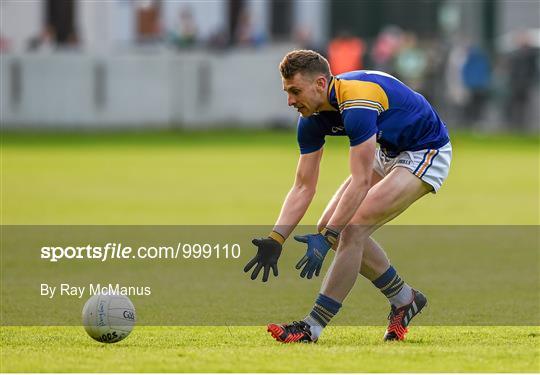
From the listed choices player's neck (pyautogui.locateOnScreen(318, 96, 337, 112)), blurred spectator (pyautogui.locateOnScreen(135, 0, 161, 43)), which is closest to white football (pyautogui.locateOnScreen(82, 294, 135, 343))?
player's neck (pyautogui.locateOnScreen(318, 96, 337, 112))

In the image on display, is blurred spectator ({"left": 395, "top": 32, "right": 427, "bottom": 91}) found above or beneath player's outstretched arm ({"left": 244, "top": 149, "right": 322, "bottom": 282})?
beneath

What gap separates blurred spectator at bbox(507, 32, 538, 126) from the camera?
37531 mm

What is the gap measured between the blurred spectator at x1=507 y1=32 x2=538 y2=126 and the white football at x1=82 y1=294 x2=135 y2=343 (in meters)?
29.1

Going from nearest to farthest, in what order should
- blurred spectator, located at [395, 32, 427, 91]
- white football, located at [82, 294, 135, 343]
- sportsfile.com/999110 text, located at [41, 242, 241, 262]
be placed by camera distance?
white football, located at [82, 294, 135, 343] < sportsfile.com/999110 text, located at [41, 242, 241, 262] < blurred spectator, located at [395, 32, 427, 91]

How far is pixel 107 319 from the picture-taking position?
9539 millimetres

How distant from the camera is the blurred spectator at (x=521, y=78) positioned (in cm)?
3753

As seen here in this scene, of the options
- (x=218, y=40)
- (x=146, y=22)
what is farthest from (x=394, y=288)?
(x=146, y=22)

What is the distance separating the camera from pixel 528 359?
894 cm

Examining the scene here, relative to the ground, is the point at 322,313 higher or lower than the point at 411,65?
higher

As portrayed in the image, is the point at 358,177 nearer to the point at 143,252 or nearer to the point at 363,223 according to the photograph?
the point at 363,223

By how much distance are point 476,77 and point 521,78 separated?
1394mm

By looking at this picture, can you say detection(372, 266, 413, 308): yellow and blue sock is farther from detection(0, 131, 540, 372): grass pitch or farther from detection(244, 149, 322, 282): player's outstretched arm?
detection(244, 149, 322, 282): player's outstretched arm

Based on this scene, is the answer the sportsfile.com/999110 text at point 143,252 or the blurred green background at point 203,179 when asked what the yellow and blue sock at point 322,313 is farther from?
the blurred green background at point 203,179

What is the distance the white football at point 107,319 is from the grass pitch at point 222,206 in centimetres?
9
